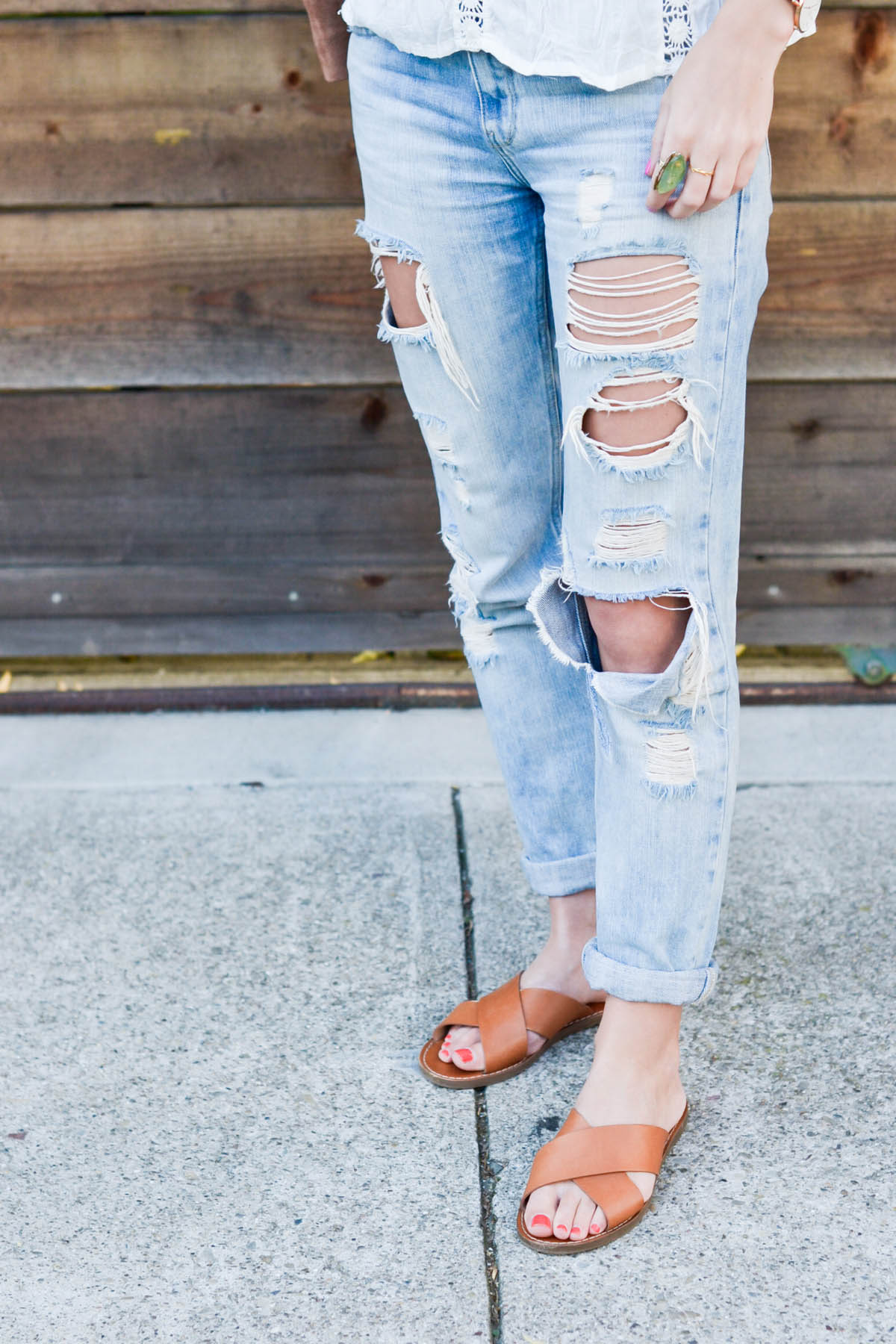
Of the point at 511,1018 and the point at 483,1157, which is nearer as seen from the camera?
the point at 483,1157

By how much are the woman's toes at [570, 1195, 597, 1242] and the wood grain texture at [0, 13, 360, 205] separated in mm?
1562

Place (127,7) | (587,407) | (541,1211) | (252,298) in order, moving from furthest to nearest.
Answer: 1. (252,298)
2. (127,7)
3. (541,1211)
4. (587,407)

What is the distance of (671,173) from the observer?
2.83 feet

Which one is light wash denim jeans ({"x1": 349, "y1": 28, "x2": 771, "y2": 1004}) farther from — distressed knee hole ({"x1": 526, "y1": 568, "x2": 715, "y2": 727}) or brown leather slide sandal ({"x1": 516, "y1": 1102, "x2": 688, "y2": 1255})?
brown leather slide sandal ({"x1": 516, "y1": 1102, "x2": 688, "y2": 1255})

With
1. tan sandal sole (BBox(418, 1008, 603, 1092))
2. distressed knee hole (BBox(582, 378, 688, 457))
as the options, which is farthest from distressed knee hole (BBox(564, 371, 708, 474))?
tan sandal sole (BBox(418, 1008, 603, 1092))

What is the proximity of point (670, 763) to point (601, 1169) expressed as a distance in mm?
398

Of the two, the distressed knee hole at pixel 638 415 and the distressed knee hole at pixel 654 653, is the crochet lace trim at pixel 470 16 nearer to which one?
the distressed knee hole at pixel 638 415

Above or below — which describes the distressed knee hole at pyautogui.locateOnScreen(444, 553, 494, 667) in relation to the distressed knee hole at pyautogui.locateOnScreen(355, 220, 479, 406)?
below

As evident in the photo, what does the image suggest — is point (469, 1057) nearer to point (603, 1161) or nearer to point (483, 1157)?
point (483, 1157)

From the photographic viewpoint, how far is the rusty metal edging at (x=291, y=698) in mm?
2096

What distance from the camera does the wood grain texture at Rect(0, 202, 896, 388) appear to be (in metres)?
1.88

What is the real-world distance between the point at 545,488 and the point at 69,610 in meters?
1.28

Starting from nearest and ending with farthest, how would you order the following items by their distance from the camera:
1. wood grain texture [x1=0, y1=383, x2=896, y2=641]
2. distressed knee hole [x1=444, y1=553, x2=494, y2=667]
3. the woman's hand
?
1. the woman's hand
2. distressed knee hole [x1=444, y1=553, x2=494, y2=667]
3. wood grain texture [x1=0, y1=383, x2=896, y2=641]

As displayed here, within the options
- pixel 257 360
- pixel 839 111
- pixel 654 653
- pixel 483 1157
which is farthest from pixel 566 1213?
pixel 839 111
